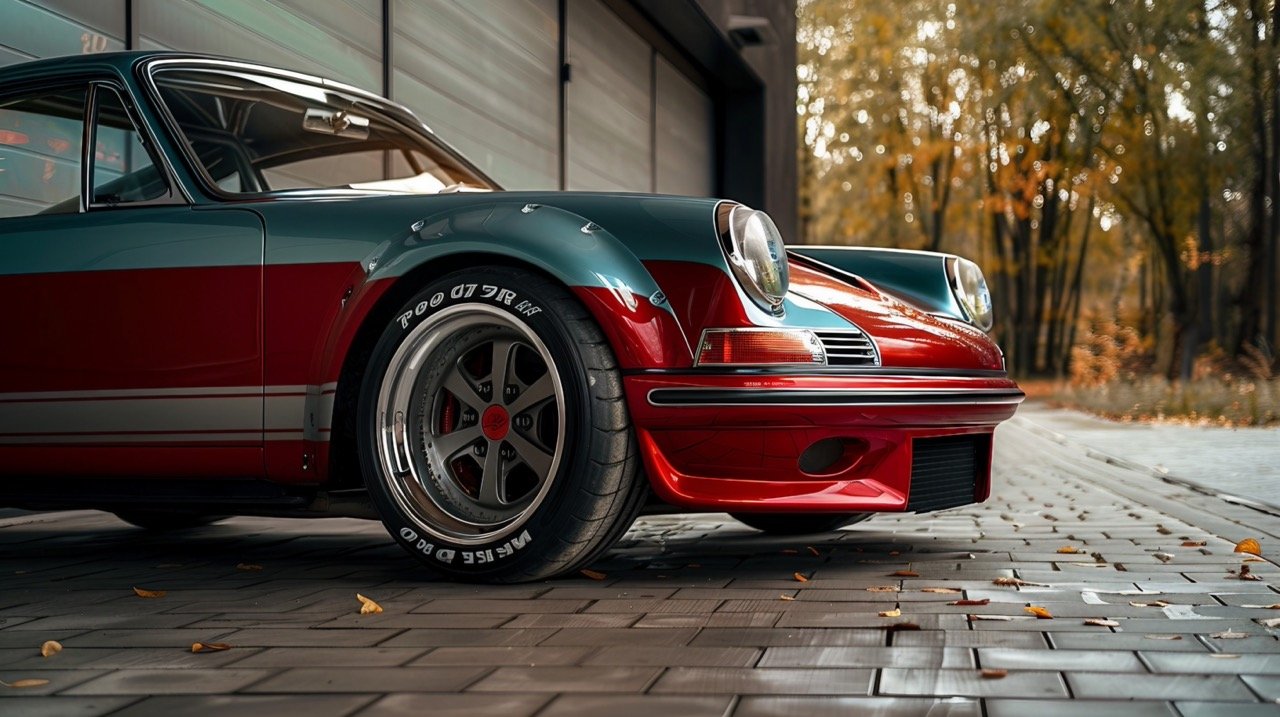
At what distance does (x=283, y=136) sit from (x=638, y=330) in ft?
5.57

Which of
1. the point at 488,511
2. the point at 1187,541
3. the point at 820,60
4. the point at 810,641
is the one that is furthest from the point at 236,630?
the point at 820,60

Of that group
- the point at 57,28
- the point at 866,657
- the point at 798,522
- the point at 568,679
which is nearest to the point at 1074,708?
the point at 866,657

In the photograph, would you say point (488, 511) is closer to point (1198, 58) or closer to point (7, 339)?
point (7, 339)

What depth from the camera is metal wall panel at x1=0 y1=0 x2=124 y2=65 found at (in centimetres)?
552

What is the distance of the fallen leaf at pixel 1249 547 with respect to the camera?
178 inches

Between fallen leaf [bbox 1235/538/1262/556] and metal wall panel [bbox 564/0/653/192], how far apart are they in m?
7.54

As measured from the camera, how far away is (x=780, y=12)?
18234mm

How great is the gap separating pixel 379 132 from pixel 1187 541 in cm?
308

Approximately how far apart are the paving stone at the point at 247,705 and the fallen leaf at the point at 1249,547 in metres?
3.13

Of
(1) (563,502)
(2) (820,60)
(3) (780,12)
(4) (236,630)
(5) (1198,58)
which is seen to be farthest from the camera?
(2) (820,60)

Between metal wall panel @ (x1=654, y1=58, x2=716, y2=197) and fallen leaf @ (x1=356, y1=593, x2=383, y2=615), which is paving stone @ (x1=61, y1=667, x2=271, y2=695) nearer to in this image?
fallen leaf @ (x1=356, y1=593, x2=383, y2=615)

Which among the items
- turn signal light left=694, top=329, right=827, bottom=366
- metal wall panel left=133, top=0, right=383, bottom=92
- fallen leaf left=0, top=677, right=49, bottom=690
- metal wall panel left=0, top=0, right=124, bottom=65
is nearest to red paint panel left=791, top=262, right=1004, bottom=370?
turn signal light left=694, top=329, right=827, bottom=366

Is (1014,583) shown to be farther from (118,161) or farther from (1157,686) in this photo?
(118,161)

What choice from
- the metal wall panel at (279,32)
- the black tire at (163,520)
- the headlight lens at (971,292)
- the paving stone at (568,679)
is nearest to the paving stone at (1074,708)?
the paving stone at (568,679)
